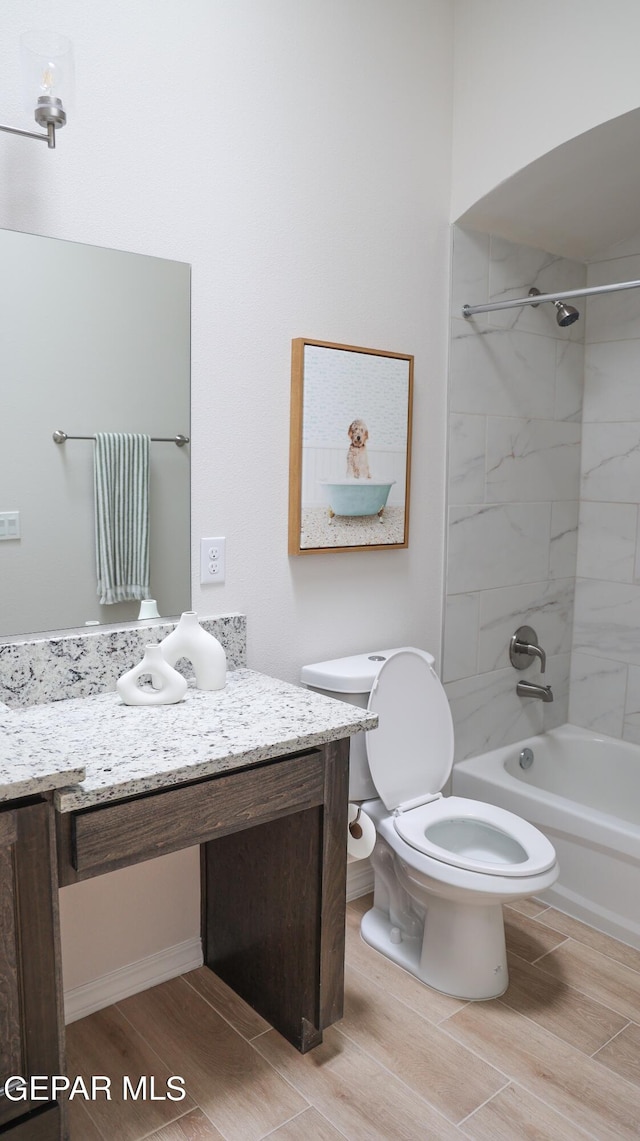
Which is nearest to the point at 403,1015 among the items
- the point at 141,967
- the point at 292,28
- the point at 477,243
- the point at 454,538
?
the point at 141,967

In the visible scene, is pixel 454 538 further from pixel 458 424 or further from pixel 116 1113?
pixel 116 1113

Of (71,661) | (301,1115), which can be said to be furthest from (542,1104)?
(71,661)

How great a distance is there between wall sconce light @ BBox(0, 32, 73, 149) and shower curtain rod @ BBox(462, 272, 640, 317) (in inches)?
55.8

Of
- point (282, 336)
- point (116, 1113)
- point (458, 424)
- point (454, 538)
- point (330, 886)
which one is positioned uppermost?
point (282, 336)

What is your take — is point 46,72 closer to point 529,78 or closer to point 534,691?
point 529,78

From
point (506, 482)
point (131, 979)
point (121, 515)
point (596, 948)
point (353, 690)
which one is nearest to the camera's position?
point (121, 515)

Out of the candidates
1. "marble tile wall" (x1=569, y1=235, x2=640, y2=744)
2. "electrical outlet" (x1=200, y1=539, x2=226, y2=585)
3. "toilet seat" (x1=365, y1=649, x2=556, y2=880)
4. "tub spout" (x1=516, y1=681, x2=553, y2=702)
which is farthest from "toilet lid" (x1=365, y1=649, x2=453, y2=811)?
"marble tile wall" (x1=569, y1=235, x2=640, y2=744)

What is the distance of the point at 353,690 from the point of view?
2.24m

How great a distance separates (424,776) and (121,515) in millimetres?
1173

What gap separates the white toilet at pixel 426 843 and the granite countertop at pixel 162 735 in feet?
1.34

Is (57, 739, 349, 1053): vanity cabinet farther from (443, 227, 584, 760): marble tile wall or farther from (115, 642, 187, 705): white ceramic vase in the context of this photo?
(443, 227, 584, 760): marble tile wall

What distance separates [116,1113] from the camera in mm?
1704

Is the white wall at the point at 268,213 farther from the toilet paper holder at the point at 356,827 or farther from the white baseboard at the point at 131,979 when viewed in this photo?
the toilet paper holder at the point at 356,827

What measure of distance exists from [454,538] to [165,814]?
1546mm
